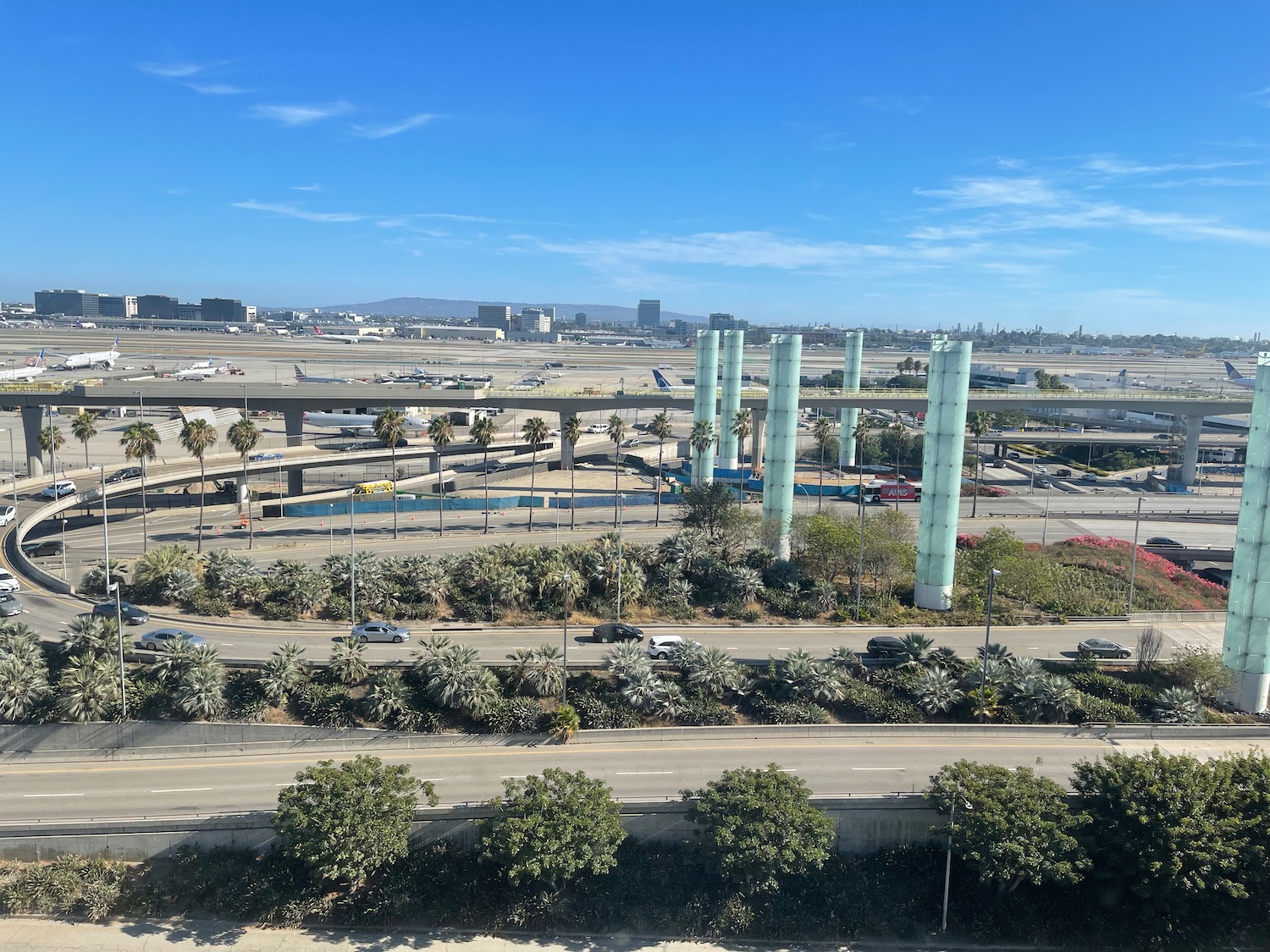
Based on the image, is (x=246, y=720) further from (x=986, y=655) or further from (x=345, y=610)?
(x=986, y=655)

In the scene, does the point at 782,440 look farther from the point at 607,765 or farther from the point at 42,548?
the point at 42,548

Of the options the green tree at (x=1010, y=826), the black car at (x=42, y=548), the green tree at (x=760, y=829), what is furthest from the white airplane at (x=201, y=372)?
the green tree at (x=1010, y=826)

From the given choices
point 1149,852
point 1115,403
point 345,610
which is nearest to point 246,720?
point 345,610

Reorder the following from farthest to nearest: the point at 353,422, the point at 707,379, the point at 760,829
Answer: the point at 353,422
the point at 707,379
the point at 760,829

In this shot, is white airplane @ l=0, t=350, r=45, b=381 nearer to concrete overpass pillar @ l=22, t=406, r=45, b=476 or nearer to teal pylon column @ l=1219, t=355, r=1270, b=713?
concrete overpass pillar @ l=22, t=406, r=45, b=476

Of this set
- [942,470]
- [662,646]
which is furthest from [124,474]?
[942,470]

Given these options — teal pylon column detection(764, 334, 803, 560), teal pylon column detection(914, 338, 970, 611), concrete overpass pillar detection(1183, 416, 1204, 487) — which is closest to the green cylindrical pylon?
teal pylon column detection(764, 334, 803, 560)
